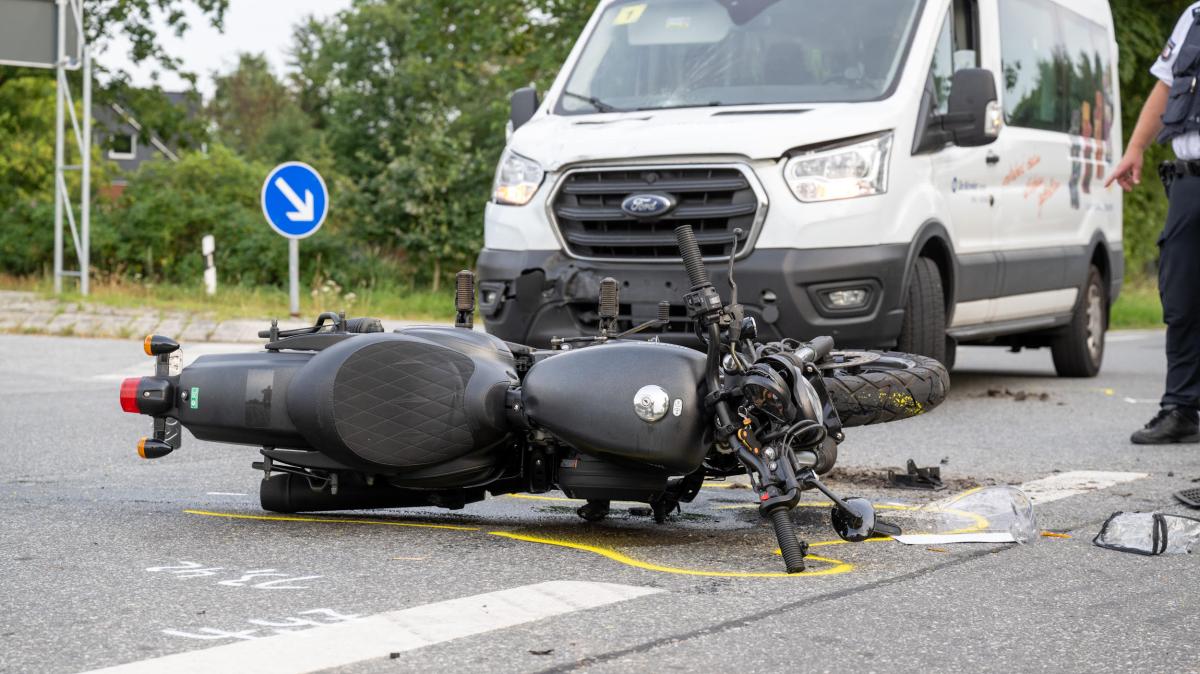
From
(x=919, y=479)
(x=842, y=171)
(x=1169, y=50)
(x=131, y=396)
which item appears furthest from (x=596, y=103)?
(x=131, y=396)

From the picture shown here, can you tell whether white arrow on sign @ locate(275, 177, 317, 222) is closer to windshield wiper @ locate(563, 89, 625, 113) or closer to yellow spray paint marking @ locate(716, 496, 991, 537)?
windshield wiper @ locate(563, 89, 625, 113)

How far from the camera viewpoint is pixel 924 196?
28.0ft

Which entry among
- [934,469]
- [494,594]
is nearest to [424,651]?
[494,594]

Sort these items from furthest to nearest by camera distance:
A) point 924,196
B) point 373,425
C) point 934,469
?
point 924,196, point 934,469, point 373,425

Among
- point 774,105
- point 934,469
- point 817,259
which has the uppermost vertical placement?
point 774,105

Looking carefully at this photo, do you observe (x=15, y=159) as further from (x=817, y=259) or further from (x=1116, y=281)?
(x=817, y=259)

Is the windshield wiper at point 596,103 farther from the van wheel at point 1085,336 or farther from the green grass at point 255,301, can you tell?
the green grass at point 255,301

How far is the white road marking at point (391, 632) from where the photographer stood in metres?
3.32

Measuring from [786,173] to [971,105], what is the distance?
53.8 inches

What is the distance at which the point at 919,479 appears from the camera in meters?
6.25

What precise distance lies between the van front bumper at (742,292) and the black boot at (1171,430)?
4.17 ft

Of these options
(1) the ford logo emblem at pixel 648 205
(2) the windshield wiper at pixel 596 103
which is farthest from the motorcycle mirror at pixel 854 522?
(2) the windshield wiper at pixel 596 103

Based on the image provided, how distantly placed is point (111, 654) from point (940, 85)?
6466 millimetres

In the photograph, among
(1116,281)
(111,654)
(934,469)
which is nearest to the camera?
(111,654)
